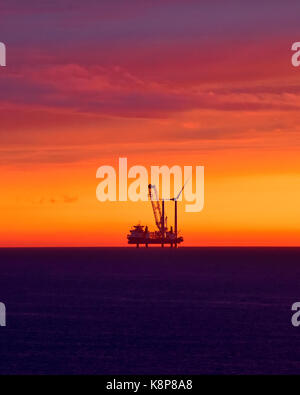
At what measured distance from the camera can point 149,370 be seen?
79750 millimetres

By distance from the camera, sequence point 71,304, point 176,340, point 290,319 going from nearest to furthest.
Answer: point 176,340 < point 290,319 < point 71,304

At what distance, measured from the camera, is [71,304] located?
15325cm

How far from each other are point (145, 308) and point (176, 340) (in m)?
43.3

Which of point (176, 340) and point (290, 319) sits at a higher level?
point (290, 319)

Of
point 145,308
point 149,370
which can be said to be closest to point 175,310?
point 145,308

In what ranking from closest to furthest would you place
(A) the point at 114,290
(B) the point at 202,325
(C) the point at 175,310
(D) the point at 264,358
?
(D) the point at 264,358 < (B) the point at 202,325 < (C) the point at 175,310 < (A) the point at 114,290

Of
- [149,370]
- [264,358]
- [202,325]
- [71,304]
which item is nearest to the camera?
[149,370]

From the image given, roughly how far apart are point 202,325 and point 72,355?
34796mm
